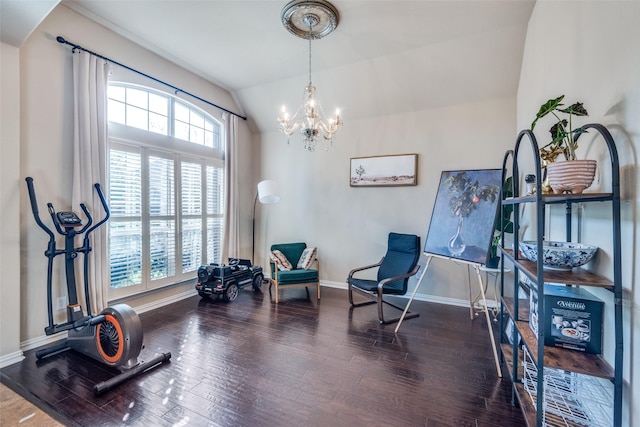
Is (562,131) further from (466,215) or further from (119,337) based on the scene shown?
(119,337)

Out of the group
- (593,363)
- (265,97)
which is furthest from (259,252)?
(593,363)

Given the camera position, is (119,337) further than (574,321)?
Yes

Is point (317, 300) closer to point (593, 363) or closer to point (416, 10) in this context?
point (593, 363)

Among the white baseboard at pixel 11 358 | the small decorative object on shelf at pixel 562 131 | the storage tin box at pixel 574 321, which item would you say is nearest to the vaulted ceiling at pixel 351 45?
the small decorative object on shelf at pixel 562 131

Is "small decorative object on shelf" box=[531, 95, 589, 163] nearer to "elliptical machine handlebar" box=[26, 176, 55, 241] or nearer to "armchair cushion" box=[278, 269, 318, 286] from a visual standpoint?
"armchair cushion" box=[278, 269, 318, 286]

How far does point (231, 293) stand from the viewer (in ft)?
13.2

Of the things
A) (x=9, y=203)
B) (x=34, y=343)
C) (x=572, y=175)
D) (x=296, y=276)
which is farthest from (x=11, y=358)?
(x=572, y=175)

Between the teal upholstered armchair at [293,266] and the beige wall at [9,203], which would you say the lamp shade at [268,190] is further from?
the beige wall at [9,203]

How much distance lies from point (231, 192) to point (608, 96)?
4460 mm

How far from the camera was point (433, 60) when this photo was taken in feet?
11.6

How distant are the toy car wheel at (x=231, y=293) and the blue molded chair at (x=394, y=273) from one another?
1691mm

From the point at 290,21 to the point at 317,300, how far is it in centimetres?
356

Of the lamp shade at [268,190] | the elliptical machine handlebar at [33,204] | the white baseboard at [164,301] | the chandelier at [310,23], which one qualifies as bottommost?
the white baseboard at [164,301]

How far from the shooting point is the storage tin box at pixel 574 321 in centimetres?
138
